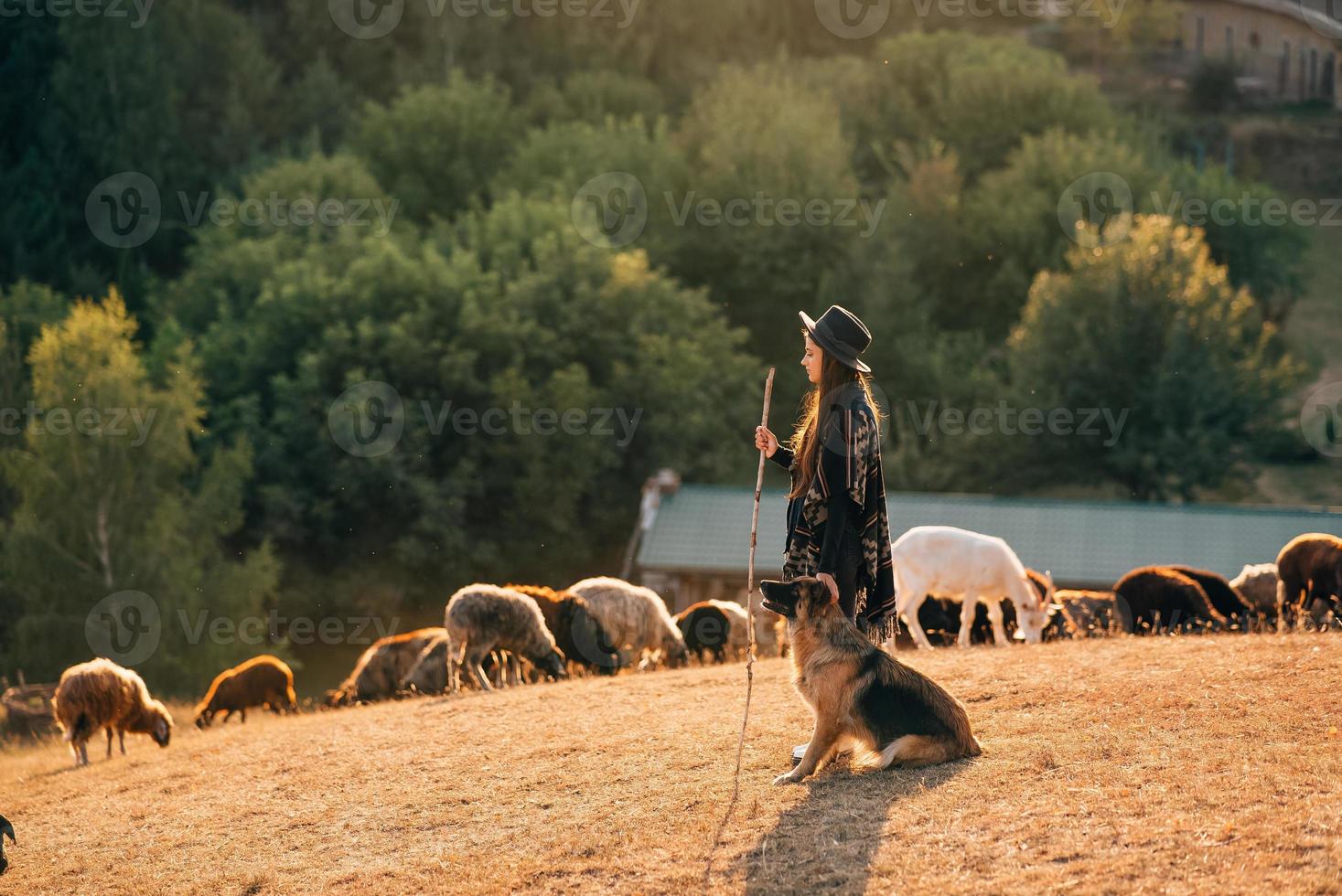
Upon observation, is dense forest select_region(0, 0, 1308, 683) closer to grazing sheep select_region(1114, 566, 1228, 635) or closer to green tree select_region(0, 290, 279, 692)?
green tree select_region(0, 290, 279, 692)

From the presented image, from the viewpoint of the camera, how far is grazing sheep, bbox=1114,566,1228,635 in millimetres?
16391

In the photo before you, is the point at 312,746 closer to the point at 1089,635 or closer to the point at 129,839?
the point at 129,839

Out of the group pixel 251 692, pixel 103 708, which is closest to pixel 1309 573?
pixel 103 708

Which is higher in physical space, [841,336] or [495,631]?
[841,336]

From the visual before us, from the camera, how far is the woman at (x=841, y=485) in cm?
882

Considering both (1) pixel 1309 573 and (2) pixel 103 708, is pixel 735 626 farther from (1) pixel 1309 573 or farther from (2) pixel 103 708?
(2) pixel 103 708

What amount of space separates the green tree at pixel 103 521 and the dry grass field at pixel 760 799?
995 inches

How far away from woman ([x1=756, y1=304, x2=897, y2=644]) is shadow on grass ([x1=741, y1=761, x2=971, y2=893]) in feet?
Answer: 3.01

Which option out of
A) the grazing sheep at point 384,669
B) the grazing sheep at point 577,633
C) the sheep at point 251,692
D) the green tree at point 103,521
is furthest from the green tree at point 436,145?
the grazing sheep at point 577,633

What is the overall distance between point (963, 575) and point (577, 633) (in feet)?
14.1

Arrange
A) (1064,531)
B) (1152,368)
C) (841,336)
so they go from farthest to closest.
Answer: (1152,368), (1064,531), (841,336)

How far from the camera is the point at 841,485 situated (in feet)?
28.9

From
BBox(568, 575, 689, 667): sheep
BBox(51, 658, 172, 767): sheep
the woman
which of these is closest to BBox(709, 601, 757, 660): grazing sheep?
BBox(568, 575, 689, 667): sheep

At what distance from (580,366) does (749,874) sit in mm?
38992
